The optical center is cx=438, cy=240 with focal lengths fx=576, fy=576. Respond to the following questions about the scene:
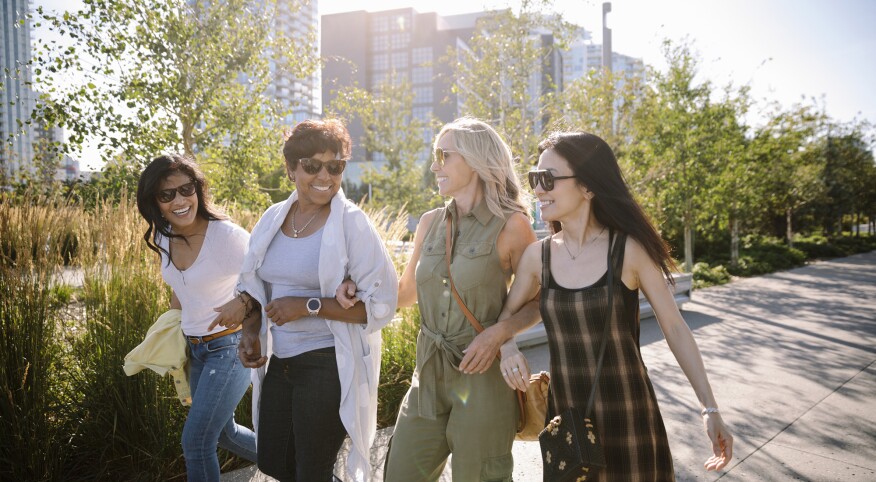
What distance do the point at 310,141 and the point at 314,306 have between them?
2.40 feet

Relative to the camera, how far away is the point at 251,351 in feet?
8.11

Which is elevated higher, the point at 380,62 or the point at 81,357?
the point at 380,62

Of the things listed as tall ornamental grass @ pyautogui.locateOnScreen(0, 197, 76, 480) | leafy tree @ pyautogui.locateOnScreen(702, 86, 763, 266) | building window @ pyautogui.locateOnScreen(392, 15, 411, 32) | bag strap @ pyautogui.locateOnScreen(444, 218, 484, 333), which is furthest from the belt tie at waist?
building window @ pyautogui.locateOnScreen(392, 15, 411, 32)

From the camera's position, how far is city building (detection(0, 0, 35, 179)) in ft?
21.0

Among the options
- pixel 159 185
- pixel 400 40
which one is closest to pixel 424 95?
pixel 400 40

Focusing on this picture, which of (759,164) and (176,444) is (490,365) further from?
(759,164)

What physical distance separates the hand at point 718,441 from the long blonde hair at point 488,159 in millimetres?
1081

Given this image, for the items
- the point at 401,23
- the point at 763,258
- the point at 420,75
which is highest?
the point at 401,23

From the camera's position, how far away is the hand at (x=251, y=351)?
2.46 metres

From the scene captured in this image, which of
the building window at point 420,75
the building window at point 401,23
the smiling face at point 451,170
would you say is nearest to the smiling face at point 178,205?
the smiling face at point 451,170

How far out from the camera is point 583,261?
7.07ft

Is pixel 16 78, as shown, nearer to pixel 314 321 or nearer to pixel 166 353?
pixel 166 353

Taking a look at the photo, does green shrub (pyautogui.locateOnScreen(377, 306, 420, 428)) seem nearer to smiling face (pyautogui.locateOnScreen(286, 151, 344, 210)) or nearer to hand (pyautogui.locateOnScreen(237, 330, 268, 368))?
hand (pyautogui.locateOnScreen(237, 330, 268, 368))

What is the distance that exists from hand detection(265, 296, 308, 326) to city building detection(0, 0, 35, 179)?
563 cm
